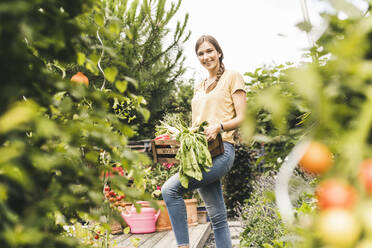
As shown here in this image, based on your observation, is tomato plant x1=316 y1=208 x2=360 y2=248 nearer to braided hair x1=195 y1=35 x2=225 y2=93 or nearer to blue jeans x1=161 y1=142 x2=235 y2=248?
blue jeans x1=161 y1=142 x2=235 y2=248

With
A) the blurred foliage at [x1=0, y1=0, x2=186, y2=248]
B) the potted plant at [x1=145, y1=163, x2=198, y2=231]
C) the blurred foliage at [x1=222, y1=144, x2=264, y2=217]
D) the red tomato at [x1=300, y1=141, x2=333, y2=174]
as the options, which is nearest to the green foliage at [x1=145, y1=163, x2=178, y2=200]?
the potted plant at [x1=145, y1=163, x2=198, y2=231]

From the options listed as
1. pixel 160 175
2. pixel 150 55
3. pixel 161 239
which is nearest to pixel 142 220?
pixel 161 239

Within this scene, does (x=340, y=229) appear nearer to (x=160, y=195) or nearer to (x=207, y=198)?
(x=207, y=198)

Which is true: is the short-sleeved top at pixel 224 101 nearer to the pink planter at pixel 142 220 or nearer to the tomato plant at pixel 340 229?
the pink planter at pixel 142 220

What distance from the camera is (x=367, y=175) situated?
324mm

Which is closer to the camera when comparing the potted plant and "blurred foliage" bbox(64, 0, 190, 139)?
the potted plant

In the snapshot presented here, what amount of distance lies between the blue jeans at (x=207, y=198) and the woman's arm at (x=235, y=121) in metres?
0.14

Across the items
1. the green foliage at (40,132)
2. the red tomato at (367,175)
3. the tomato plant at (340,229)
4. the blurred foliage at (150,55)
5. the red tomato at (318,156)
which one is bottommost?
the tomato plant at (340,229)

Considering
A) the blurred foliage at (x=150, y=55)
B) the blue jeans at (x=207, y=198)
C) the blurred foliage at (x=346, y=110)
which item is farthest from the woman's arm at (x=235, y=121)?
the blurred foliage at (x=150, y=55)

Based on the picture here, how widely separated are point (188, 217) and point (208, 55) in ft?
6.83

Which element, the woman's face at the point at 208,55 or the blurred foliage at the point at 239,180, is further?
the blurred foliage at the point at 239,180

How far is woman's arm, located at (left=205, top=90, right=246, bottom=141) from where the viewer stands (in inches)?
74.1

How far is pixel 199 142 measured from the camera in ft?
6.00

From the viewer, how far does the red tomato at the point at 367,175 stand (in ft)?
1.06
